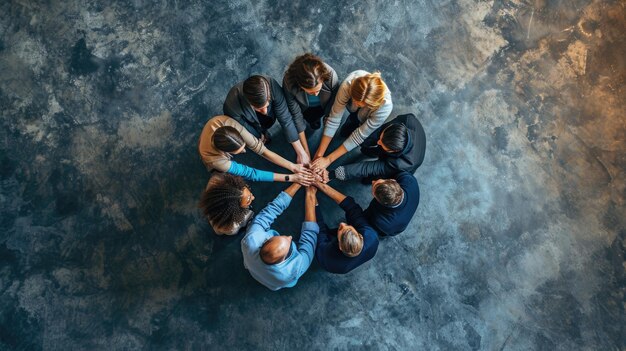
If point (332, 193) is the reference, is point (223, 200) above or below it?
above

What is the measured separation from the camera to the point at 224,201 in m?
2.90

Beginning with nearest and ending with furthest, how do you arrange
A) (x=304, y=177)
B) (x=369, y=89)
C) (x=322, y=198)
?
(x=369, y=89) → (x=304, y=177) → (x=322, y=198)

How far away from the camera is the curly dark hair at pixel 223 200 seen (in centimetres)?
290

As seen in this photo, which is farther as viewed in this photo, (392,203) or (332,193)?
(332,193)

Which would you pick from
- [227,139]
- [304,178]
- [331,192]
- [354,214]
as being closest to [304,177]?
[304,178]

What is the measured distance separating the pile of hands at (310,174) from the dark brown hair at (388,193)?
32.2 inches

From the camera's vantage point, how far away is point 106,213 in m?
3.88

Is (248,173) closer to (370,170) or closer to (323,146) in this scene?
(323,146)

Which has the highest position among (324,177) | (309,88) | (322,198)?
(309,88)

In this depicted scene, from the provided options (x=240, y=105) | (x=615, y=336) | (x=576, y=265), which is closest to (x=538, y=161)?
(x=576, y=265)

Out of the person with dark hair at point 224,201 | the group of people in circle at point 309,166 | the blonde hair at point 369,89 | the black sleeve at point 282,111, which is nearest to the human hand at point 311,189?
the group of people in circle at point 309,166

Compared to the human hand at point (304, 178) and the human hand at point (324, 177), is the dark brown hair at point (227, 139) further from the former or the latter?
the human hand at point (324, 177)

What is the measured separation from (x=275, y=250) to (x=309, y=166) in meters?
1.17

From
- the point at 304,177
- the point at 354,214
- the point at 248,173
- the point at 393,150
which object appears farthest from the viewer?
the point at 304,177
